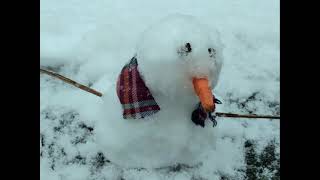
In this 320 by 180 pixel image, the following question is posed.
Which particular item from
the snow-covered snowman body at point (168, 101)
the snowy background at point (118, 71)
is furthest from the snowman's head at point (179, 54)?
the snowy background at point (118, 71)

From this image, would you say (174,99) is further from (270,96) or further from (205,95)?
(270,96)

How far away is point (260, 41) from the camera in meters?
2.26

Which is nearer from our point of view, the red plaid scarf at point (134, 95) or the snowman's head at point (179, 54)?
the snowman's head at point (179, 54)

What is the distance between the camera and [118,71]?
6.82ft

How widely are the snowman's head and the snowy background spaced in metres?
0.44

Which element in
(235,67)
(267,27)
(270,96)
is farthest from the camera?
(267,27)

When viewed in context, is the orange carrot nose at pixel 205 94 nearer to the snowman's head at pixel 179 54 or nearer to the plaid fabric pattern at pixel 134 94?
the snowman's head at pixel 179 54

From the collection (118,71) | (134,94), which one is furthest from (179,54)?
(118,71)

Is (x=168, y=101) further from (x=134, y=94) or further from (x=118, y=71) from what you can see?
(x=118, y=71)

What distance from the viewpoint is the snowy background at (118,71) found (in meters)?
1.72

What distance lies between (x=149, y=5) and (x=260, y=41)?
0.62m

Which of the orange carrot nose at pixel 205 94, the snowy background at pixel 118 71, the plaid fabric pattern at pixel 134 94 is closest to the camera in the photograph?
the orange carrot nose at pixel 205 94

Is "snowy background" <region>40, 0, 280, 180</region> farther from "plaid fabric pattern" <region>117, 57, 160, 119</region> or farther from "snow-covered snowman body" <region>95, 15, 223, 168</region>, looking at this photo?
"plaid fabric pattern" <region>117, 57, 160, 119</region>
